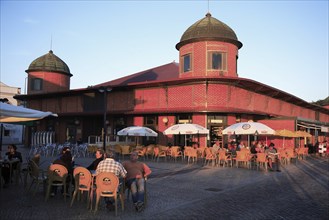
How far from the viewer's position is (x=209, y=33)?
79.9ft

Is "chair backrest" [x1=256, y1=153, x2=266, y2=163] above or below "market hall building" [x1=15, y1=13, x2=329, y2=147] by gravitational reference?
below

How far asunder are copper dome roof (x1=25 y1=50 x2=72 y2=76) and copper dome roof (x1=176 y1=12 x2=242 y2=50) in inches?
665

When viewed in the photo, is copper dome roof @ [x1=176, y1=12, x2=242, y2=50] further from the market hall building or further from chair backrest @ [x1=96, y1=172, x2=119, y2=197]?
chair backrest @ [x1=96, y1=172, x2=119, y2=197]

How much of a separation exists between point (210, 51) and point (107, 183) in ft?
61.3

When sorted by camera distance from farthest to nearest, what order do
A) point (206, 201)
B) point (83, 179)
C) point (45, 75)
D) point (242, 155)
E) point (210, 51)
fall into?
point (45, 75) < point (210, 51) < point (242, 155) < point (206, 201) < point (83, 179)

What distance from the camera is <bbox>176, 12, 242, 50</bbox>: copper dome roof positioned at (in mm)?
24312

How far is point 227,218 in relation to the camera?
6867 millimetres

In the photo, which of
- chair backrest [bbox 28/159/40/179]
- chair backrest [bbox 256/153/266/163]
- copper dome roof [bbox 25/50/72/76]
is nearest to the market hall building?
copper dome roof [bbox 25/50/72/76]

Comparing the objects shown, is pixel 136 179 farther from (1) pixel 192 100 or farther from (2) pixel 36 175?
(1) pixel 192 100

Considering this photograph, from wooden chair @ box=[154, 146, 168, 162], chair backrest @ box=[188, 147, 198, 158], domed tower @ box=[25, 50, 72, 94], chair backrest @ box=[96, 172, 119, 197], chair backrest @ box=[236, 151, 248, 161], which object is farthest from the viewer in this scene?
domed tower @ box=[25, 50, 72, 94]

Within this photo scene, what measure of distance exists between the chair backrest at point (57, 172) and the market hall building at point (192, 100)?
10.0 metres

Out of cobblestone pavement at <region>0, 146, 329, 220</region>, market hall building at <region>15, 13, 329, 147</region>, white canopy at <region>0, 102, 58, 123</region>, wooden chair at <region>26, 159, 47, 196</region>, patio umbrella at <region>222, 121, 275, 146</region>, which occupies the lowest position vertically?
cobblestone pavement at <region>0, 146, 329, 220</region>

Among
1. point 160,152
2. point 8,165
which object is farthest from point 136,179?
point 160,152

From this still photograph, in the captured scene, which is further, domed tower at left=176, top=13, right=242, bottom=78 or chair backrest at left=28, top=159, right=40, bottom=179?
domed tower at left=176, top=13, right=242, bottom=78
